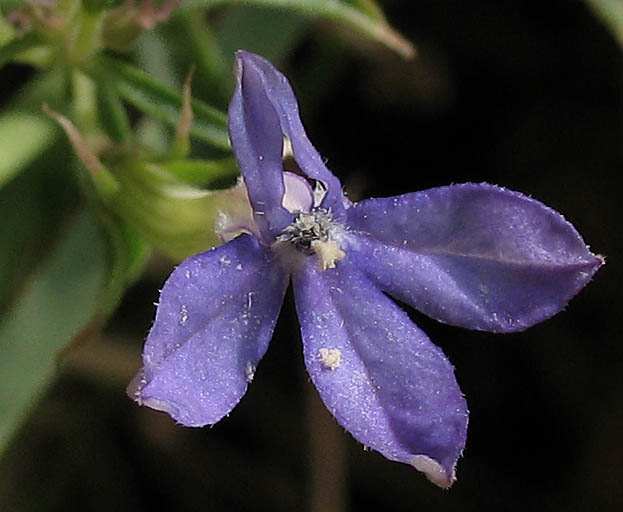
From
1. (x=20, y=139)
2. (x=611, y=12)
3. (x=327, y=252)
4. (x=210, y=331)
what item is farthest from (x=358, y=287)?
(x=611, y=12)

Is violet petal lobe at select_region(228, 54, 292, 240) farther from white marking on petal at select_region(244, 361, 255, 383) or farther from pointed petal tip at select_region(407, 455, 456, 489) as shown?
pointed petal tip at select_region(407, 455, 456, 489)

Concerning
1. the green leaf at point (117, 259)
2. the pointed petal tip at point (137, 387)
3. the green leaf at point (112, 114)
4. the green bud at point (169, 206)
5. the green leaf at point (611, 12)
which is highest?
the green leaf at point (611, 12)

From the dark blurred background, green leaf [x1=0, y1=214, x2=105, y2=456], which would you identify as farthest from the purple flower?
the dark blurred background

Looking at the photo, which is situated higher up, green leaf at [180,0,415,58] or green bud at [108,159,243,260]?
green leaf at [180,0,415,58]

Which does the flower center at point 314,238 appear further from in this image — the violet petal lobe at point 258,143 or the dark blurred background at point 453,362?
the dark blurred background at point 453,362

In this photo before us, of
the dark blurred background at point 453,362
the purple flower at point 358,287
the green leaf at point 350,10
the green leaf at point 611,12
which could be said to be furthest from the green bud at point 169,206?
the green leaf at point 611,12
